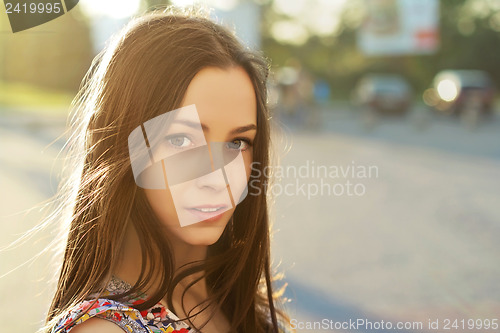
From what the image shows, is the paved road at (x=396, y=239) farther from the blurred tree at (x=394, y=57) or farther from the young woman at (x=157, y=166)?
the blurred tree at (x=394, y=57)

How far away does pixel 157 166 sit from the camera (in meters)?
1.30

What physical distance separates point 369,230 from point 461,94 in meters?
15.0

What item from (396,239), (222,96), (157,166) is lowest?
(396,239)

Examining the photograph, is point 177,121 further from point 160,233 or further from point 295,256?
point 295,256

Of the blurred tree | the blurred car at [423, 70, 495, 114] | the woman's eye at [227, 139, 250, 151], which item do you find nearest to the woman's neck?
the woman's eye at [227, 139, 250, 151]

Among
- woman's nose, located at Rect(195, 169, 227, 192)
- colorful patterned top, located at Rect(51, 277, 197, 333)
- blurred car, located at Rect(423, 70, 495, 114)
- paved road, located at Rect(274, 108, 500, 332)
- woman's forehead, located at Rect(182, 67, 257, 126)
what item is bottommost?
blurred car, located at Rect(423, 70, 495, 114)

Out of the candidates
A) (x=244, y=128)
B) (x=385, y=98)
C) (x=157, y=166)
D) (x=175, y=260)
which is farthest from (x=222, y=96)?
(x=385, y=98)

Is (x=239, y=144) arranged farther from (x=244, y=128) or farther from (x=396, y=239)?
(x=396, y=239)

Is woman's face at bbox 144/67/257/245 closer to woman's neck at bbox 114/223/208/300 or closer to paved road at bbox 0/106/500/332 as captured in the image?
woman's neck at bbox 114/223/208/300

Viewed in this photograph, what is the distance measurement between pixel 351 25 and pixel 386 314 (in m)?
35.0

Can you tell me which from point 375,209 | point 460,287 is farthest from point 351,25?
point 460,287

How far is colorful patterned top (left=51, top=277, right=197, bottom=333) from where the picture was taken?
1.08 m

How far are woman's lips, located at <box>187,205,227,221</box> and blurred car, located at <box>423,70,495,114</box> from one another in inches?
699

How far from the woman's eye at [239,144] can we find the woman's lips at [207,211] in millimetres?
138
